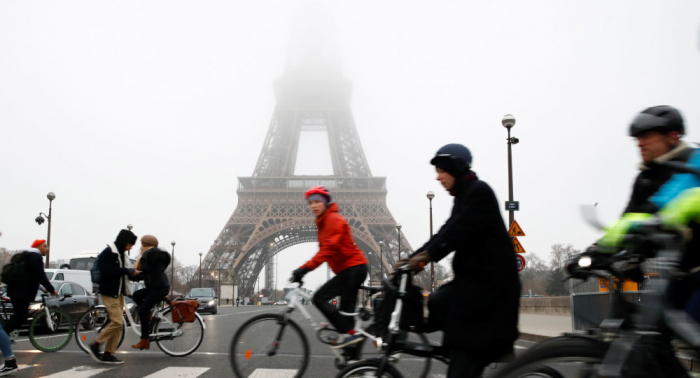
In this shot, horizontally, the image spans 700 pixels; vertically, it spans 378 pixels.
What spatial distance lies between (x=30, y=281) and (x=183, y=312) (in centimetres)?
179

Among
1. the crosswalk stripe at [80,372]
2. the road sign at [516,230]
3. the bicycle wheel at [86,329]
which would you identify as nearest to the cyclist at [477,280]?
the crosswalk stripe at [80,372]

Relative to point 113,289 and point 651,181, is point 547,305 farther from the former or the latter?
point 651,181

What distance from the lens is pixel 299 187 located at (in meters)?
57.2

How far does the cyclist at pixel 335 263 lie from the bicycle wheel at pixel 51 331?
5138 mm

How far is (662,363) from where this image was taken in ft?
6.81

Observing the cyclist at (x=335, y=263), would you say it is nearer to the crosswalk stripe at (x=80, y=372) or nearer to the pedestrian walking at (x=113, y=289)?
the crosswalk stripe at (x=80, y=372)

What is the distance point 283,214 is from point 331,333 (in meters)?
51.4

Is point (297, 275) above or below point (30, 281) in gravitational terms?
above

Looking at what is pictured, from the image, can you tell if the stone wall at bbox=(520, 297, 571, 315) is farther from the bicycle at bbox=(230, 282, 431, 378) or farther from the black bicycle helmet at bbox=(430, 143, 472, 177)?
the black bicycle helmet at bbox=(430, 143, 472, 177)

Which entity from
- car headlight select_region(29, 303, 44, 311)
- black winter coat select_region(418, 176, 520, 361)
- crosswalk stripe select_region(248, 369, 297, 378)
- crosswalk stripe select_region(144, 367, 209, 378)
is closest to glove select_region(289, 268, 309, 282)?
crosswalk stripe select_region(248, 369, 297, 378)

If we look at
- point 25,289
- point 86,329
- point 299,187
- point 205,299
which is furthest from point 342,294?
point 299,187

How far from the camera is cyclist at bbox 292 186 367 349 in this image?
15.5 ft

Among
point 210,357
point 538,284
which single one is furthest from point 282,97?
point 210,357

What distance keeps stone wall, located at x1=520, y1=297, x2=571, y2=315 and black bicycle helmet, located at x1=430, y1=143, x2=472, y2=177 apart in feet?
53.0
